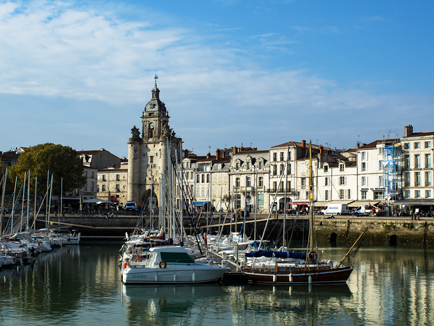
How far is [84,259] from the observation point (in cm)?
4434

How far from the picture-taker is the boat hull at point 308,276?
1168 inches

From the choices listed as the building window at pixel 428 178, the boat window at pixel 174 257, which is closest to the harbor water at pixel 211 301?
the boat window at pixel 174 257

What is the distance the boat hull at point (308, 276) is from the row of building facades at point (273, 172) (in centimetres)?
1763

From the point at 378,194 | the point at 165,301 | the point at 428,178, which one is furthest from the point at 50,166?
the point at 165,301

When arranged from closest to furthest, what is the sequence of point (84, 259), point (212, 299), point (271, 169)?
1. point (212, 299)
2. point (84, 259)
3. point (271, 169)

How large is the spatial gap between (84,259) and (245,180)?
1519 inches

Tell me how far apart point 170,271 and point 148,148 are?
58.1 metres

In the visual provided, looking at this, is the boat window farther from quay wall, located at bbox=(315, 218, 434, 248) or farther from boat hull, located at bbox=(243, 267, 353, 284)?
quay wall, located at bbox=(315, 218, 434, 248)

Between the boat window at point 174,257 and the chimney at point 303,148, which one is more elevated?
the chimney at point 303,148

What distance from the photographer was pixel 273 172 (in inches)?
3051

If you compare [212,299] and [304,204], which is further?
[304,204]

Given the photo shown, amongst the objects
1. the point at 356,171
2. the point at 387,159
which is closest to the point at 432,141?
the point at 387,159

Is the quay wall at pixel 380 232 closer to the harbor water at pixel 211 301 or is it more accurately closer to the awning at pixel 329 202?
the awning at pixel 329 202

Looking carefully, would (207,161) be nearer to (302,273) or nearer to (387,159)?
(387,159)
